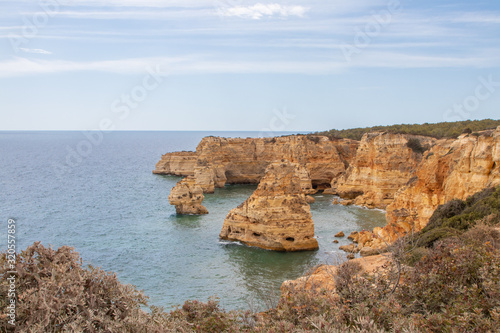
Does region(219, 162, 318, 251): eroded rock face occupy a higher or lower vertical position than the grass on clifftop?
lower

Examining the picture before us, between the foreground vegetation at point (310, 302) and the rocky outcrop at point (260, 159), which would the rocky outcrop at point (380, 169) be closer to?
the rocky outcrop at point (260, 159)

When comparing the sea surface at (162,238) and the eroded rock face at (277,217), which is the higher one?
the eroded rock face at (277,217)

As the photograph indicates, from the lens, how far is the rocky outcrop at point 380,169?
44656 mm

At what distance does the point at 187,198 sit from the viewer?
1617 inches

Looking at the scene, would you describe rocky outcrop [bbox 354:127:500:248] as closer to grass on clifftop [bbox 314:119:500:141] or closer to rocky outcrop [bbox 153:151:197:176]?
grass on clifftop [bbox 314:119:500:141]

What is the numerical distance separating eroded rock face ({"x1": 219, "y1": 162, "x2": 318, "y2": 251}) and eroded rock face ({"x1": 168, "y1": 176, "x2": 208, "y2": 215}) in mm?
11882

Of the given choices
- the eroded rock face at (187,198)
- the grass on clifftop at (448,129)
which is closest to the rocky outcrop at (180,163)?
the grass on clifftop at (448,129)

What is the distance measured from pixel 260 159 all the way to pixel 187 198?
29357 mm

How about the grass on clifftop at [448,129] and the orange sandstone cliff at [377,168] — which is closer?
the orange sandstone cliff at [377,168]

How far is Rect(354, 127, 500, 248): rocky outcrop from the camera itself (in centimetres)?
2280

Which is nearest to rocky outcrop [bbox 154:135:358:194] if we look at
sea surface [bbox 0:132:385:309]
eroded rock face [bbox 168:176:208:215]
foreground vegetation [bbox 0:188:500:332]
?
sea surface [bbox 0:132:385:309]

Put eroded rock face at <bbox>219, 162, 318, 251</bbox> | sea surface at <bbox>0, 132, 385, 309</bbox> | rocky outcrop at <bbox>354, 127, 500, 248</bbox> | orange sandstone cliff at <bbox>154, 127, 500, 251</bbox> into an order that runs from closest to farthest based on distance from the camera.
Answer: sea surface at <bbox>0, 132, 385, 309</bbox> → rocky outcrop at <bbox>354, 127, 500, 248</bbox> → orange sandstone cliff at <bbox>154, 127, 500, 251</bbox> → eroded rock face at <bbox>219, 162, 318, 251</bbox>

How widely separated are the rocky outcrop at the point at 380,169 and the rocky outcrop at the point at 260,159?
25.5ft

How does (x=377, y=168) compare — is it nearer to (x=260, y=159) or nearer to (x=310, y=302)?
(x=260, y=159)
